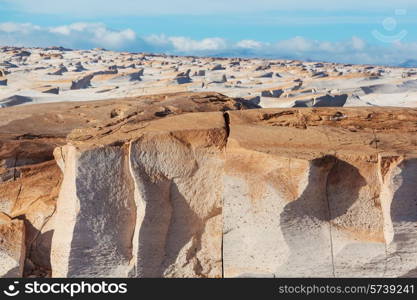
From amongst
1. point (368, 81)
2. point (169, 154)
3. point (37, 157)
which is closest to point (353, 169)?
point (169, 154)

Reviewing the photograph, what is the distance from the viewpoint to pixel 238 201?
4.29 m

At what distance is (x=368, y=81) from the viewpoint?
86.5ft

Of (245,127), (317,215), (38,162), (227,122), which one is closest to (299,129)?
(245,127)

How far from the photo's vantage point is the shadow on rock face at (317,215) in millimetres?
4152

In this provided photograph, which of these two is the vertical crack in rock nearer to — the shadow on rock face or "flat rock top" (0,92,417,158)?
"flat rock top" (0,92,417,158)

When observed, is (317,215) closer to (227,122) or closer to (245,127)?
(245,127)

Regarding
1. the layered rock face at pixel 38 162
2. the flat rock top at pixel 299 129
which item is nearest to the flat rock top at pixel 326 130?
the flat rock top at pixel 299 129

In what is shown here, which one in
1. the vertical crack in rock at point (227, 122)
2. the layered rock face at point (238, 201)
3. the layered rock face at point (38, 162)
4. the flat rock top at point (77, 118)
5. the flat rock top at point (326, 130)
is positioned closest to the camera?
the layered rock face at point (238, 201)

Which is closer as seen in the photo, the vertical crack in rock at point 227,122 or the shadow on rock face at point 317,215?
the shadow on rock face at point 317,215

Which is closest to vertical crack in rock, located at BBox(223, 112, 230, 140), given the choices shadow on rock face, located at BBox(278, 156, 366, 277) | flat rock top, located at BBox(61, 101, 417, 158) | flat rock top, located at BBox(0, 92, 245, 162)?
flat rock top, located at BBox(61, 101, 417, 158)

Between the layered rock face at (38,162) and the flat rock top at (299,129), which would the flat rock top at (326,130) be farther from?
the layered rock face at (38,162)

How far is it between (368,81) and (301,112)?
907 inches

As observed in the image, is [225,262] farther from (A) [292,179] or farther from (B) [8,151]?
(B) [8,151]

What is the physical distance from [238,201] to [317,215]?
0.70m
